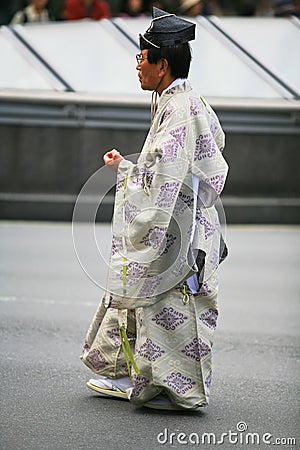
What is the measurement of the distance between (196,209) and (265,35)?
36.1ft

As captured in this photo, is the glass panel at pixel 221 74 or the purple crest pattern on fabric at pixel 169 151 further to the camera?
the glass panel at pixel 221 74

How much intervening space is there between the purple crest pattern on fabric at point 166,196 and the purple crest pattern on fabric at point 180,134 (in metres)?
0.21

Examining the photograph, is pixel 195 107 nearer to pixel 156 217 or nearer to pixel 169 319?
pixel 156 217

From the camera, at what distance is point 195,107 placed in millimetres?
5734

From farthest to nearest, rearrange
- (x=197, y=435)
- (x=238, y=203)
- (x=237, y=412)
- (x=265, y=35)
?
(x=265, y=35)
(x=238, y=203)
(x=237, y=412)
(x=197, y=435)

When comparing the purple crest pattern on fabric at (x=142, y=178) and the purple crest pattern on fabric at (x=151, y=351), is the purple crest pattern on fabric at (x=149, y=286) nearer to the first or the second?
the purple crest pattern on fabric at (x=151, y=351)

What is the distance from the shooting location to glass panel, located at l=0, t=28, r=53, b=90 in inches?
607

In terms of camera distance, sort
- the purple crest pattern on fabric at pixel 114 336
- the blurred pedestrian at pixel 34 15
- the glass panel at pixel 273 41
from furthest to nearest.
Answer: the blurred pedestrian at pixel 34 15 < the glass panel at pixel 273 41 < the purple crest pattern on fabric at pixel 114 336

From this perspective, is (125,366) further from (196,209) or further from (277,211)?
(277,211)

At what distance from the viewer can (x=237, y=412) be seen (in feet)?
19.6

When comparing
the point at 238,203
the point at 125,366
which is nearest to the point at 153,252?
the point at 125,366

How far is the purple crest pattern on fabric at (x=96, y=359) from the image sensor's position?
599 centimetres

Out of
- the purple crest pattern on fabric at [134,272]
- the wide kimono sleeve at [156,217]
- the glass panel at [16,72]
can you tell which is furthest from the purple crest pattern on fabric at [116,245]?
the glass panel at [16,72]

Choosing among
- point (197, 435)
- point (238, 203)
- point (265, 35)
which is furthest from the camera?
point (265, 35)
